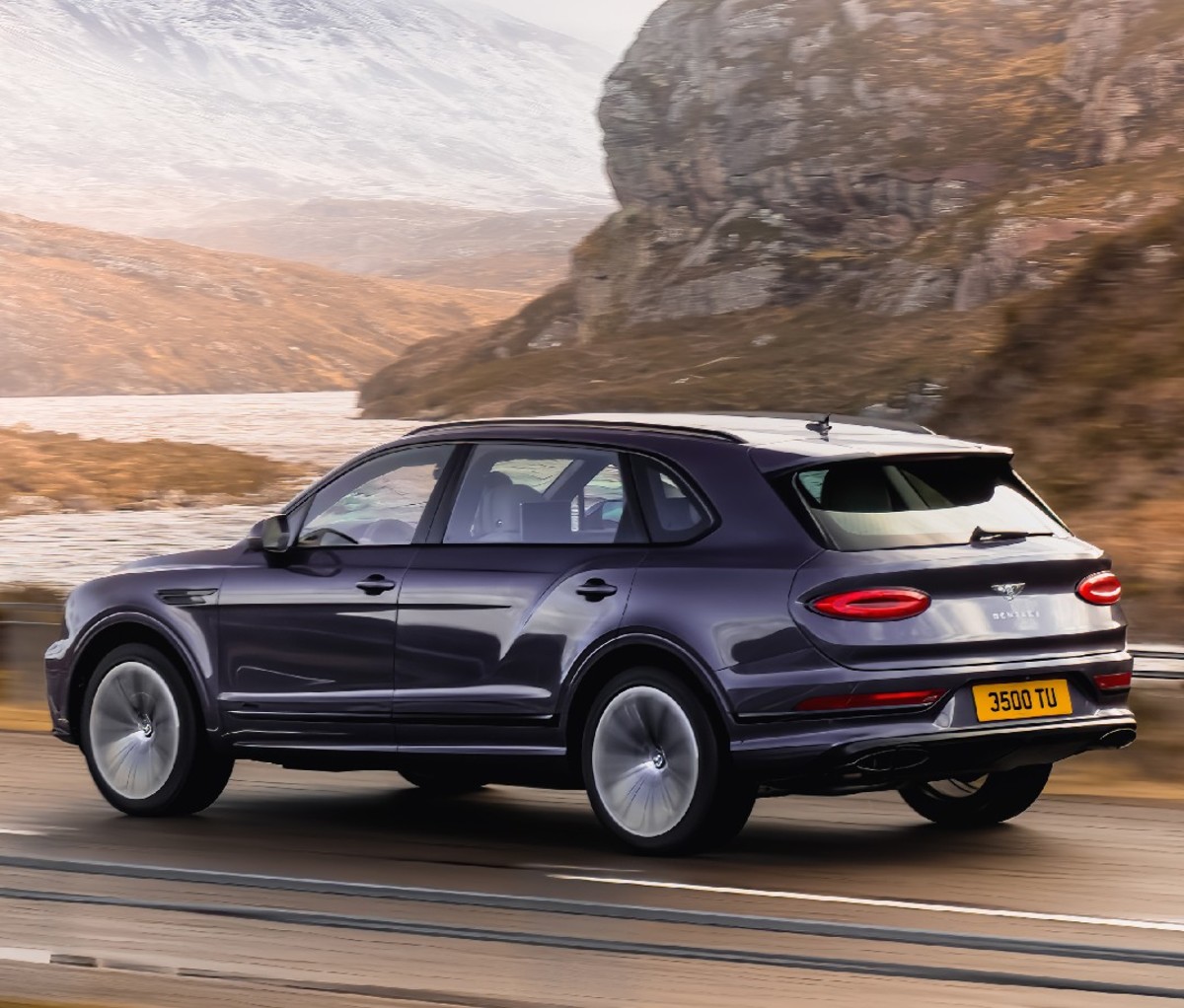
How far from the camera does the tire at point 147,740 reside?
9.14 metres

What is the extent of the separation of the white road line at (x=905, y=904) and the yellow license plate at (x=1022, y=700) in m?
0.75

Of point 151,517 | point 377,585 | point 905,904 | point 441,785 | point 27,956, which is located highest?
point 377,585

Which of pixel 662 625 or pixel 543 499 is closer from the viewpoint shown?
pixel 662 625

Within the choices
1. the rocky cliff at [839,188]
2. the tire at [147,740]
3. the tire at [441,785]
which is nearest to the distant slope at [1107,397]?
the tire at [441,785]

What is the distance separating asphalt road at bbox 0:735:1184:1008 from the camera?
5816 millimetres

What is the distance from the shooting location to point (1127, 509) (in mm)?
27547

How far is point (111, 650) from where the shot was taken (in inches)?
375

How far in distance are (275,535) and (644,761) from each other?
188cm

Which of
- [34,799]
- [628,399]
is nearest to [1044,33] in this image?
[628,399]

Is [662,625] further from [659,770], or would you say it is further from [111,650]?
[111,650]

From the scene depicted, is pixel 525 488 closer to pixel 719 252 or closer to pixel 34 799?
pixel 34 799

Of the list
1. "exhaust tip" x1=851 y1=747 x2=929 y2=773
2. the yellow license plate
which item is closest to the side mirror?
"exhaust tip" x1=851 y1=747 x2=929 y2=773

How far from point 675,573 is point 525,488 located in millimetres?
838

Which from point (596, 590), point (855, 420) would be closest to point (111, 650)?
point (596, 590)
